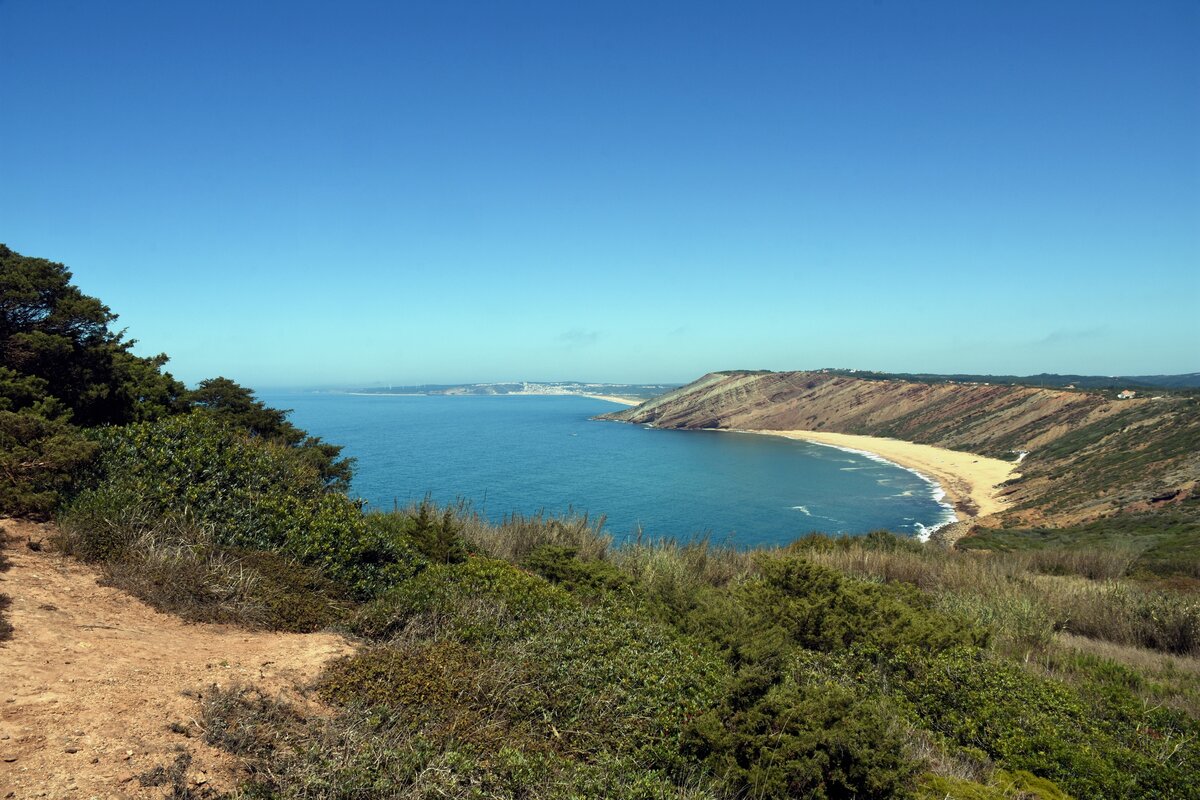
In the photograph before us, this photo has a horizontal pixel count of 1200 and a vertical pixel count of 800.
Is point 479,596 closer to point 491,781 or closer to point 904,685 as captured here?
point 491,781

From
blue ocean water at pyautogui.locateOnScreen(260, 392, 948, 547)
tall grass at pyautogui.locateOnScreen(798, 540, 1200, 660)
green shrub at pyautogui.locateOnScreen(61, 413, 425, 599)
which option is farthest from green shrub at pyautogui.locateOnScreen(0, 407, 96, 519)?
blue ocean water at pyautogui.locateOnScreen(260, 392, 948, 547)

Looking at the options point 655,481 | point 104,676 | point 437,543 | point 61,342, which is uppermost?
point 61,342

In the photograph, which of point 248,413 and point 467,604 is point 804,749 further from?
point 248,413

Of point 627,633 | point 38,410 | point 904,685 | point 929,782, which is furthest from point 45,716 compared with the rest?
point 38,410

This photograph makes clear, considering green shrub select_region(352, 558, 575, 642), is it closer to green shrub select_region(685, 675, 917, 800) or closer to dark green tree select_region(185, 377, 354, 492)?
green shrub select_region(685, 675, 917, 800)

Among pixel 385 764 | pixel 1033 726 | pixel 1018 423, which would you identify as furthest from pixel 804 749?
pixel 1018 423
